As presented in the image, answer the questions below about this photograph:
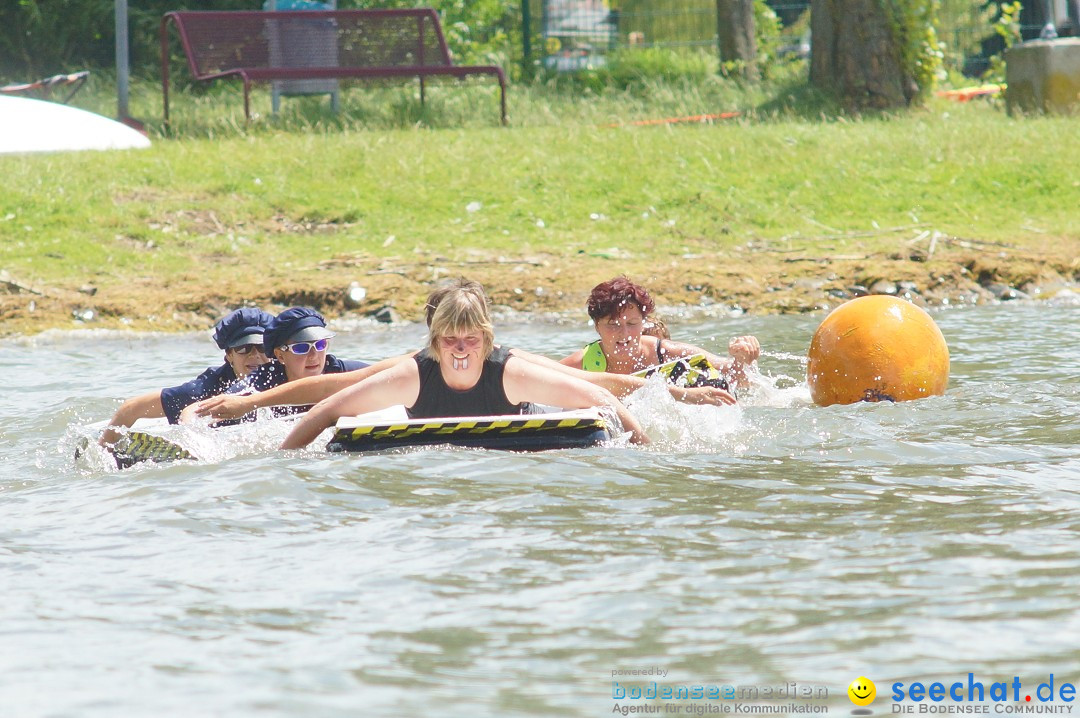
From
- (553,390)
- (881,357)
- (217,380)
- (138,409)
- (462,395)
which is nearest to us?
(553,390)

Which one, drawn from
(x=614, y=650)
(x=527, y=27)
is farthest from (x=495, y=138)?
(x=614, y=650)

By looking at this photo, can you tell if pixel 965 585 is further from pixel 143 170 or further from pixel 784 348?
pixel 143 170

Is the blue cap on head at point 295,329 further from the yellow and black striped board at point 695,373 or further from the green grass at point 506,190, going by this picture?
the green grass at point 506,190

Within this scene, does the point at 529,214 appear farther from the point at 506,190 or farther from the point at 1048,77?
the point at 1048,77

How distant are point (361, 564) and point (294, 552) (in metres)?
0.33

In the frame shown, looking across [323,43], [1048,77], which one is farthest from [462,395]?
[1048,77]

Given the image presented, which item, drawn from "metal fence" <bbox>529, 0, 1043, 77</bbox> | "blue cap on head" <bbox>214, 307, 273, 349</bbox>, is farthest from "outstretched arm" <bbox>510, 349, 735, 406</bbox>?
"metal fence" <bbox>529, 0, 1043, 77</bbox>

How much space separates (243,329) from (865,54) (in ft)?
38.4

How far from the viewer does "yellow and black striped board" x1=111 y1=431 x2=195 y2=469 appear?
270 inches

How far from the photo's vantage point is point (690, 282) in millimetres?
12445

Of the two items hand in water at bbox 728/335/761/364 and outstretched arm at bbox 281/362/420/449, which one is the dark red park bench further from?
outstretched arm at bbox 281/362/420/449

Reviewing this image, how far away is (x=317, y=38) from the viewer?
17266 millimetres

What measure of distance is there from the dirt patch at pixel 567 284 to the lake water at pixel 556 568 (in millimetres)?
4161

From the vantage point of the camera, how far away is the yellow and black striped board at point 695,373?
8.07 metres
